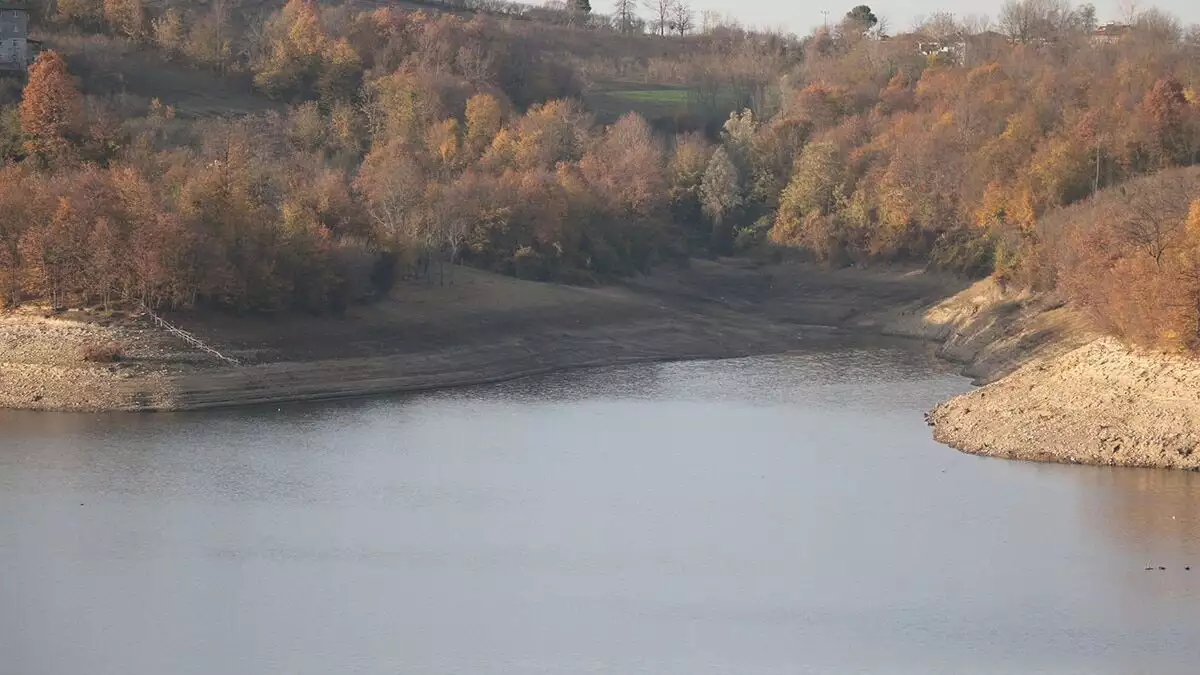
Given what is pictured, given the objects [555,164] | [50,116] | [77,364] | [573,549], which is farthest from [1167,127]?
[573,549]

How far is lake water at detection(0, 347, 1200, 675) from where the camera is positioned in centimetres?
2514

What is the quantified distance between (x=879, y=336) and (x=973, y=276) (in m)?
5.86

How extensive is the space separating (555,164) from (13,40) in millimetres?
28760

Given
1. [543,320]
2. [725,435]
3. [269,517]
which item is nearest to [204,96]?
[543,320]

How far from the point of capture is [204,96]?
89.4 meters

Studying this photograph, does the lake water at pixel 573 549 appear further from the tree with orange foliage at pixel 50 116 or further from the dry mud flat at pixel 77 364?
the tree with orange foliage at pixel 50 116

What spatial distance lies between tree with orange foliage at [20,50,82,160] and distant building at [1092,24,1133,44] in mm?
61625

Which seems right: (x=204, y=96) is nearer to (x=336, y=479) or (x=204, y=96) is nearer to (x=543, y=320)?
(x=543, y=320)

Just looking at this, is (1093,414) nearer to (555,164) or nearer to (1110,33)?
(555,164)

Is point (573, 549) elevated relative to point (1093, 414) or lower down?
lower down

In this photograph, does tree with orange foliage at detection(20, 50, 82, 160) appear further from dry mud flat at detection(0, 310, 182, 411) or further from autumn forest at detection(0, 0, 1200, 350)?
dry mud flat at detection(0, 310, 182, 411)

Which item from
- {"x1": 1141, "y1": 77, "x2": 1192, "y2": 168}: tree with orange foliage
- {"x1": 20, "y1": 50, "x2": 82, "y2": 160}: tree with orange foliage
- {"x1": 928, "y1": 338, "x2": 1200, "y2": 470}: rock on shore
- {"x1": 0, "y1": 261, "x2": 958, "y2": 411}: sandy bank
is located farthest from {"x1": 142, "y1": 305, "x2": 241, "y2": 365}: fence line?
{"x1": 1141, "y1": 77, "x2": 1192, "y2": 168}: tree with orange foliage

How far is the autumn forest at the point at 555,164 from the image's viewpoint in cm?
5228

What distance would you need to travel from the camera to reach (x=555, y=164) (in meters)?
85.8
